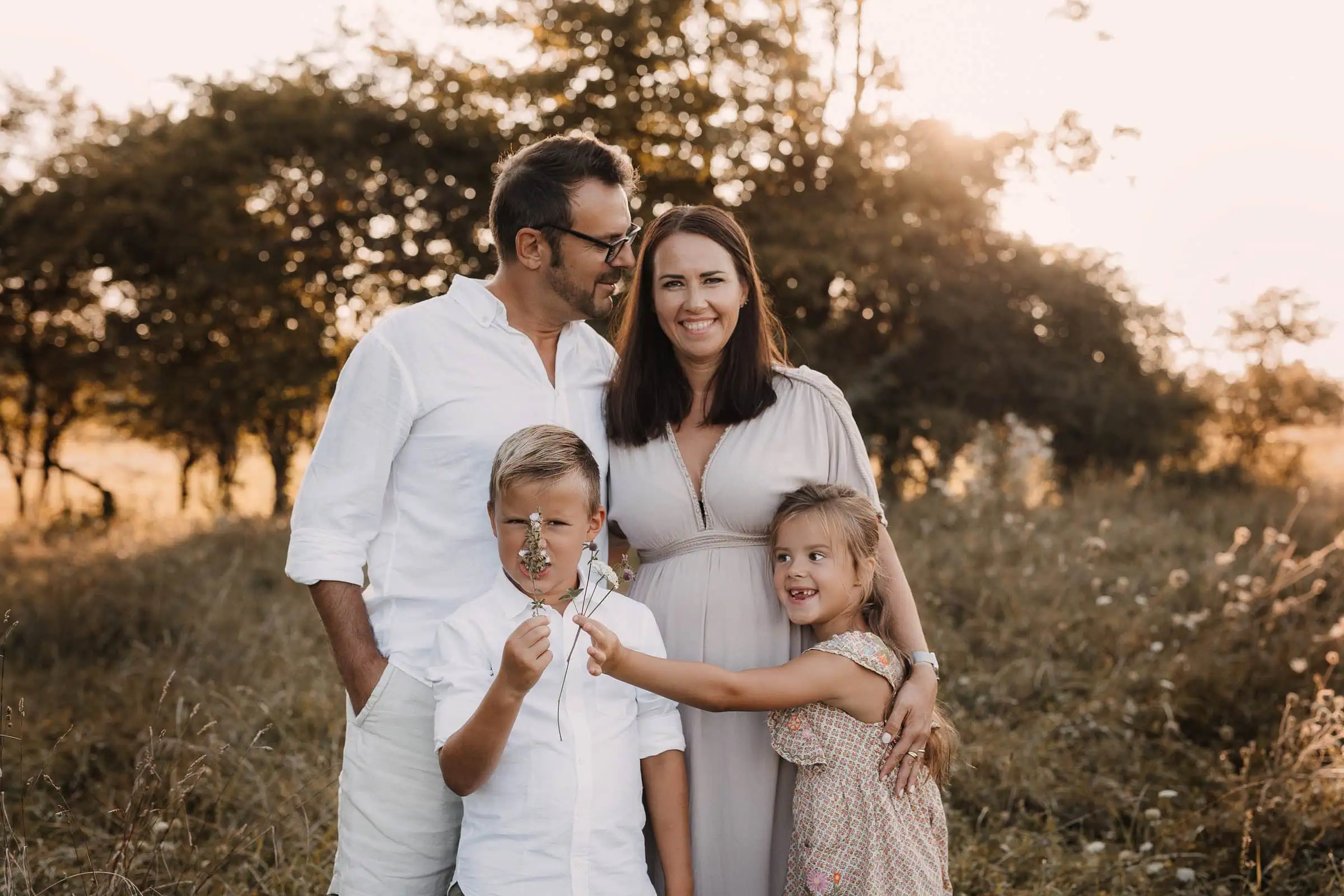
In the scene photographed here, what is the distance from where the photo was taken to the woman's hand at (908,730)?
272 cm

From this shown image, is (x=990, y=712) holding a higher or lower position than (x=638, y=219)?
lower

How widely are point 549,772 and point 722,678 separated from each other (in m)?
0.47

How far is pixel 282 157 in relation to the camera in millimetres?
12062

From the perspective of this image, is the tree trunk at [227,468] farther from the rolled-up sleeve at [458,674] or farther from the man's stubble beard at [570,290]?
the rolled-up sleeve at [458,674]

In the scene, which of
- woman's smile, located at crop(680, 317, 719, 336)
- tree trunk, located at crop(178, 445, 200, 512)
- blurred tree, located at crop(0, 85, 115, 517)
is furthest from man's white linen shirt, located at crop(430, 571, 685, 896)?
tree trunk, located at crop(178, 445, 200, 512)

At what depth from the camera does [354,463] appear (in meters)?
2.65

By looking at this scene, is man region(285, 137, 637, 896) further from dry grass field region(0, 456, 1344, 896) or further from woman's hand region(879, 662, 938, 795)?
woman's hand region(879, 662, 938, 795)

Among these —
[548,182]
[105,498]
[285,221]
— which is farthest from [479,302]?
[105,498]

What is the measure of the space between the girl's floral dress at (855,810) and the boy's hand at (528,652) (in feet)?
3.09

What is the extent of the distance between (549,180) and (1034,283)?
1087cm

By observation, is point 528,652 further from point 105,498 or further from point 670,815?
point 105,498

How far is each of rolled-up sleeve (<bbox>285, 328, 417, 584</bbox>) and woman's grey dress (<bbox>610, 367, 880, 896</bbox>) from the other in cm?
67

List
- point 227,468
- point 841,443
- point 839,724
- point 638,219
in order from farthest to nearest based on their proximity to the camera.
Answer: point 227,468 → point 638,219 → point 841,443 → point 839,724

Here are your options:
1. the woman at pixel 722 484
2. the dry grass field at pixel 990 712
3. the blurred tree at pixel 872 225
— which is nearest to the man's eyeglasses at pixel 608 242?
the woman at pixel 722 484
